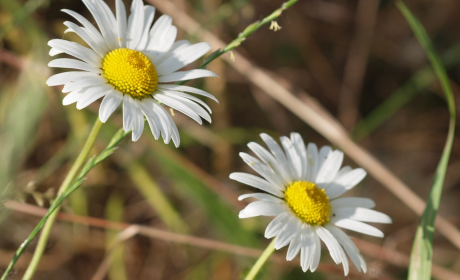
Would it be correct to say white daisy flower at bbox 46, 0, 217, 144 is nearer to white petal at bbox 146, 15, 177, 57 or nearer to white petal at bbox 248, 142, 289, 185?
white petal at bbox 146, 15, 177, 57

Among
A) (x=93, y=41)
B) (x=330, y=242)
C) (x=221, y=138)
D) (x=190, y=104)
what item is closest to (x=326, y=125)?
(x=221, y=138)

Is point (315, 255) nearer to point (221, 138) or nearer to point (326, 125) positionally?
point (326, 125)

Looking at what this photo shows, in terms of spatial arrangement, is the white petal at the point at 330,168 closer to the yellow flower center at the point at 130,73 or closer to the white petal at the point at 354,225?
the white petal at the point at 354,225

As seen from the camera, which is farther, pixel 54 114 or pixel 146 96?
pixel 54 114

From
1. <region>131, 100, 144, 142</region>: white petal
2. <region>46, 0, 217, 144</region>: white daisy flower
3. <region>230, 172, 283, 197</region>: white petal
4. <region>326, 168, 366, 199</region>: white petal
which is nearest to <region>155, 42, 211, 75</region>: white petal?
<region>46, 0, 217, 144</region>: white daisy flower

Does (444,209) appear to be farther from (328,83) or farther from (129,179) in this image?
(129,179)

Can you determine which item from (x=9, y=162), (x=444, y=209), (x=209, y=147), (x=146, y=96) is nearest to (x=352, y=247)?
(x=146, y=96)

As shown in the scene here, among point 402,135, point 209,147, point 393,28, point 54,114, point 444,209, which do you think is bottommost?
point 54,114
